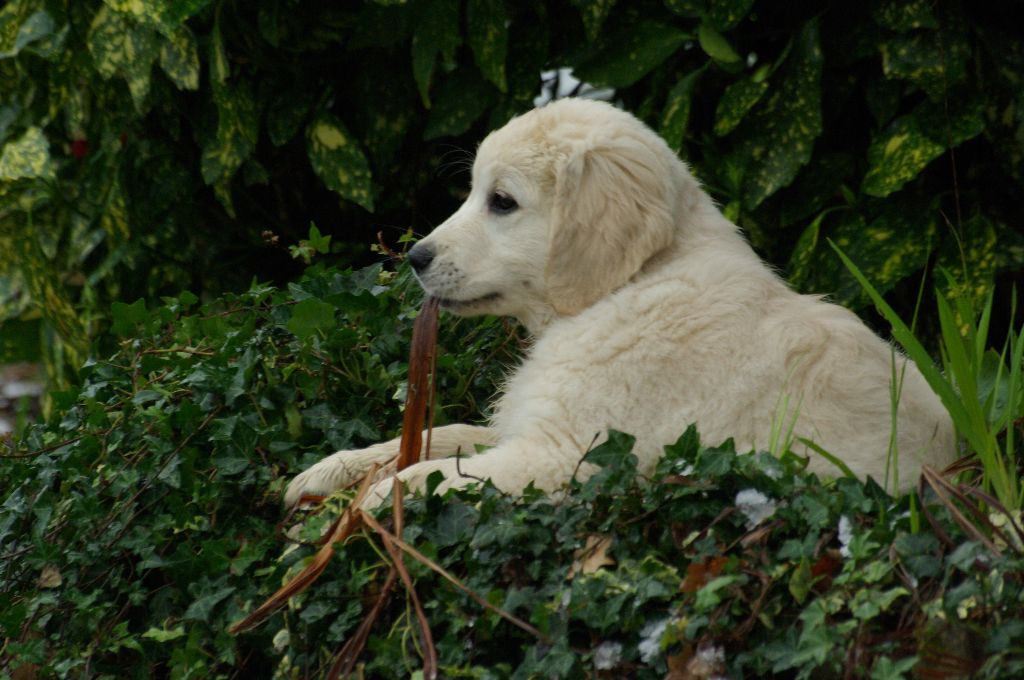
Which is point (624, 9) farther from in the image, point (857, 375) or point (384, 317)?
point (857, 375)

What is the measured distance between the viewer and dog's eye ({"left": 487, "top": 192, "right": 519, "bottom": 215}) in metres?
3.82

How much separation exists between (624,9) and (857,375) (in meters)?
2.31

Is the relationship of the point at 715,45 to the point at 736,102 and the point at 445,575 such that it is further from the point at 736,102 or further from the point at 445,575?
the point at 445,575

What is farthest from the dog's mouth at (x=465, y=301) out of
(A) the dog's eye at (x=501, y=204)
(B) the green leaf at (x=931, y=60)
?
(B) the green leaf at (x=931, y=60)

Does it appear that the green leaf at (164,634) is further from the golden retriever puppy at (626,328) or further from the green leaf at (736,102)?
the green leaf at (736,102)

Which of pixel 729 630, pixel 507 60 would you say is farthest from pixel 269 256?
pixel 729 630

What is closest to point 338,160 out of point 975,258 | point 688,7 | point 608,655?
point 688,7

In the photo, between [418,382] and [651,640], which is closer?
[651,640]

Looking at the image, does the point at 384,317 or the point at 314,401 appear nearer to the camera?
the point at 314,401

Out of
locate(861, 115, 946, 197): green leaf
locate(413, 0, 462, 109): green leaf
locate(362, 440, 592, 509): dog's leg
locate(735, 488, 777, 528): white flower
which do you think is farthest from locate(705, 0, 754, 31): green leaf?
locate(735, 488, 777, 528): white flower

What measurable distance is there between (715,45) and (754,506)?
2.58 metres

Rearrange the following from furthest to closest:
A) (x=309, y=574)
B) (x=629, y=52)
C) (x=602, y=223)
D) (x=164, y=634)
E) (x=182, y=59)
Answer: (x=182, y=59), (x=629, y=52), (x=602, y=223), (x=164, y=634), (x=309, y=574)

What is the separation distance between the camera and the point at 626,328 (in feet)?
11.5

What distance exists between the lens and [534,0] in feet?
17.1
